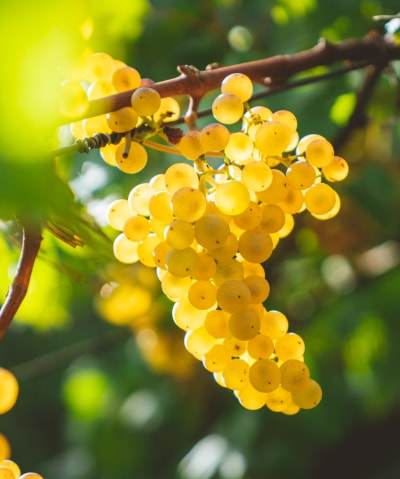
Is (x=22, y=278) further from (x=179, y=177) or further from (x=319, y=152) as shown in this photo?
(x=319, y=152)

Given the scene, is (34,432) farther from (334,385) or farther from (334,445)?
(334,385)

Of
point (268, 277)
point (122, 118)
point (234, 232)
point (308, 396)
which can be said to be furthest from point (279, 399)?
point (268, 277)

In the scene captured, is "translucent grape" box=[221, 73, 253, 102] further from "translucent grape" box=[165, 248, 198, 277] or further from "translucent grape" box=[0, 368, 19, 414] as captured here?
"translucent grape" box=[0, 368, 19, 414]

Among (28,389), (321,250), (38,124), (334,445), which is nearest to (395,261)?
(321,250)

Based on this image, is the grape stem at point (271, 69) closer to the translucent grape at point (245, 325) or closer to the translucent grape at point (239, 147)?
the translucent grape at point (239, 147)

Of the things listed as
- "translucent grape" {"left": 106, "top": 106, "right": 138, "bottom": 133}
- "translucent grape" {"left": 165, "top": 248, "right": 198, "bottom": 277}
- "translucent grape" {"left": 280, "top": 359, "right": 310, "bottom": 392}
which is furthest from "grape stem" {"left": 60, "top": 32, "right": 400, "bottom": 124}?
"translucent grape" {"left": 280, "top": 359, "right": 310, "bottom": 392}

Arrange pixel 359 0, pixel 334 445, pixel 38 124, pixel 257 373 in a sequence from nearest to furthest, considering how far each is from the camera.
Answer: pixel 38 124, pixel 257 373, pixel 359 0, pixel 334 445
